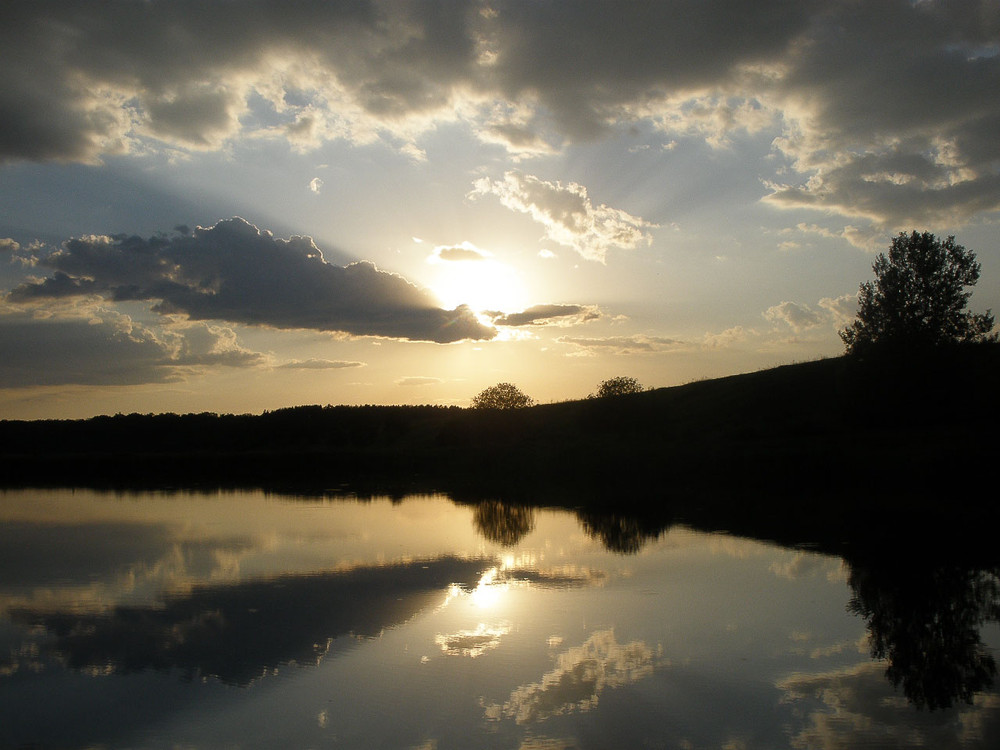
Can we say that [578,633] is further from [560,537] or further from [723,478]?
[723,478]

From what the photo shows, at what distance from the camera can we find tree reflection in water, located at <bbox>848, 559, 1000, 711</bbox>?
10008mm

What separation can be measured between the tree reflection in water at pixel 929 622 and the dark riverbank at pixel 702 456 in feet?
17.7

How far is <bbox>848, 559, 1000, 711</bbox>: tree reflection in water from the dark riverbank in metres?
5.38

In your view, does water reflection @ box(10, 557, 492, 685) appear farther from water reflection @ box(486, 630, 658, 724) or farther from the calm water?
water reflection @ box(486, 630, 658, 724)

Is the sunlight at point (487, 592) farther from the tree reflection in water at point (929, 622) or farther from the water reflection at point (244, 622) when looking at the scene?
the tree reflection in water at point (929, 622)

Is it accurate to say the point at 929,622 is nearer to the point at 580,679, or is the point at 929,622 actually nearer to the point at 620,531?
the point at 580,679

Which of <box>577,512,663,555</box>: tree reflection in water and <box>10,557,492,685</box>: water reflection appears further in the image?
<box>577,512,663,555</box>: tree reflection in water

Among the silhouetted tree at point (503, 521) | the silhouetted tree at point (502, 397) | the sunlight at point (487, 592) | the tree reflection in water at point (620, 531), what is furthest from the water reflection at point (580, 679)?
the silhouetted tree at point (502, 397)

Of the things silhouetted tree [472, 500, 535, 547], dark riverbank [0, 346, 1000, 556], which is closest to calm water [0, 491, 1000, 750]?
silhouetted tree [472, 500, 535, 547]

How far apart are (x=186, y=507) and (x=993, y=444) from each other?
3922cm

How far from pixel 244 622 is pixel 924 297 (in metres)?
58.0

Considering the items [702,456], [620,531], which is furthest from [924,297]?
[620,531]

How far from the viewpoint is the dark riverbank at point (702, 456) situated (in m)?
29.2

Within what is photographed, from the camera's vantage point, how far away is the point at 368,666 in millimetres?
10828
